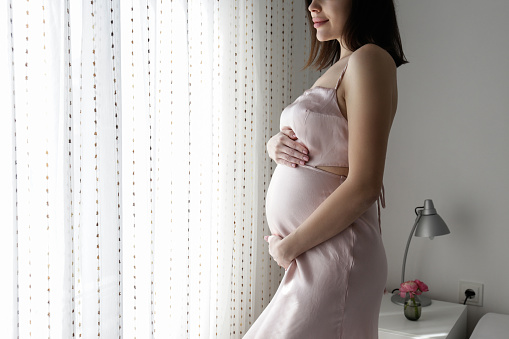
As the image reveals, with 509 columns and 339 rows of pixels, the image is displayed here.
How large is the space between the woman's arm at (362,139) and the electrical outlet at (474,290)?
1.64 m

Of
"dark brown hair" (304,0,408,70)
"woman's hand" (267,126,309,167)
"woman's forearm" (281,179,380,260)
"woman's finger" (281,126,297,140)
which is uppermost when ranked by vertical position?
"dark brown hair" (304,0,408,70)

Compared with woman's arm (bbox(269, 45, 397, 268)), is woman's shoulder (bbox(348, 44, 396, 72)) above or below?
above

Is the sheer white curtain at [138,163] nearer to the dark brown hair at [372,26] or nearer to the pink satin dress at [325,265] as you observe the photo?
the pink satin dress at [325,265]

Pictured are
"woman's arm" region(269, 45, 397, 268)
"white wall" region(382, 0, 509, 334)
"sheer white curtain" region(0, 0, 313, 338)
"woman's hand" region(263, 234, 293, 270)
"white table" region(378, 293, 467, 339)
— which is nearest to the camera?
"woman's arm" region(269, 45, 397, 268)

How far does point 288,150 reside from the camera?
1.15m

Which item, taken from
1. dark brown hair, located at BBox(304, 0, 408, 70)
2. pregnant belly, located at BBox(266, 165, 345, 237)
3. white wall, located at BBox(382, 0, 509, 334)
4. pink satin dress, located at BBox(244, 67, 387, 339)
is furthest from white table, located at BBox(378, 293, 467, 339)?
dark brown hair, located at BBox(304, 0, 408, 70)

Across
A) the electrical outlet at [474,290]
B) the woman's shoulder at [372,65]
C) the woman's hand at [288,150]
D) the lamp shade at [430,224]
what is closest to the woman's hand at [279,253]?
the woman's hand at [288,150]

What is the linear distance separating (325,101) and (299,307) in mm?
436

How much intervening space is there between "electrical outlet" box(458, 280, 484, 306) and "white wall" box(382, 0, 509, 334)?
0.02 meters

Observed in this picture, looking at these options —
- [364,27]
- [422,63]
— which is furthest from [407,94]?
[364,27]

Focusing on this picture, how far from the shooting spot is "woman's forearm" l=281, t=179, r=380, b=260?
100cm

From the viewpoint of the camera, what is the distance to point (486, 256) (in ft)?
7.70

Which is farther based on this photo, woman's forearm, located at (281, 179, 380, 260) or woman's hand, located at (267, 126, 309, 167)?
woman's hand, located at (267, 126, 309, 167)

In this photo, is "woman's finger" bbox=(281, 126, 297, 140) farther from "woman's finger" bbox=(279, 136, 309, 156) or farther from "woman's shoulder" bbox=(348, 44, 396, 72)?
"woman's shoulder" bbox=(348, 44, 396, 72)
